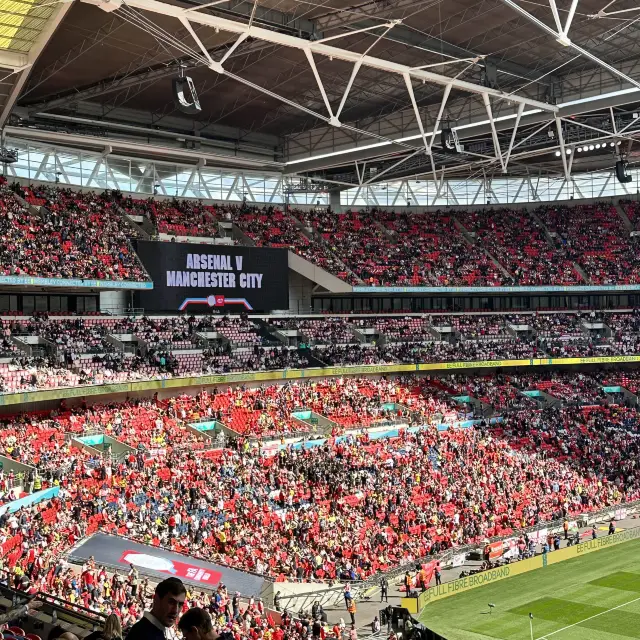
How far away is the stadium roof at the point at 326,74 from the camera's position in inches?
1206

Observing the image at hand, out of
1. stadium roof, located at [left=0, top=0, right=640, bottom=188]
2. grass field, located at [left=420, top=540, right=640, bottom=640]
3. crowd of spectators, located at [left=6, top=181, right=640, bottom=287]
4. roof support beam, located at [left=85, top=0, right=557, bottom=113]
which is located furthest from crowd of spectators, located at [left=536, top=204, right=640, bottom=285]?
grass field, located at [left=420, top=540, right=640, bottom=640]

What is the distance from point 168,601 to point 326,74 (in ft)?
123

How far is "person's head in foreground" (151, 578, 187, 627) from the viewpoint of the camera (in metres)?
4.70

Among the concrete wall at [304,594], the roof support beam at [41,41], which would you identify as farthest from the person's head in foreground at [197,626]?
the roof support beam at [41,41]

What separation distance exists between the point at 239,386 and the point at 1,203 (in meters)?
13.8

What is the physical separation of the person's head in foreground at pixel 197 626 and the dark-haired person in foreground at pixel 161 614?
0.73 feet

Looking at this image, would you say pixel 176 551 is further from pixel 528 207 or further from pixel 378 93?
pixel 528 207

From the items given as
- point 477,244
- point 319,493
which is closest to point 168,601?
point 319,493

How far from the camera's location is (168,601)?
4.77 m

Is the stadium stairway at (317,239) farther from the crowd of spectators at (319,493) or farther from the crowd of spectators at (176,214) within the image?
the crowd of spectators at (319,493)

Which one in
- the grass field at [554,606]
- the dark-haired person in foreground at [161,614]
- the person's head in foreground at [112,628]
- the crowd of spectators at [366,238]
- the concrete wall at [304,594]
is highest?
the crowd of spectators at [366,238]

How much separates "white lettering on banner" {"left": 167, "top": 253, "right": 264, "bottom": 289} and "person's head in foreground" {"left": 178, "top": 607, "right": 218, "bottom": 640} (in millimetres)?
40553

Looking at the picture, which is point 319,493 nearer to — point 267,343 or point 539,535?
point 539,535

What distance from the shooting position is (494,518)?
3359 centimetres
